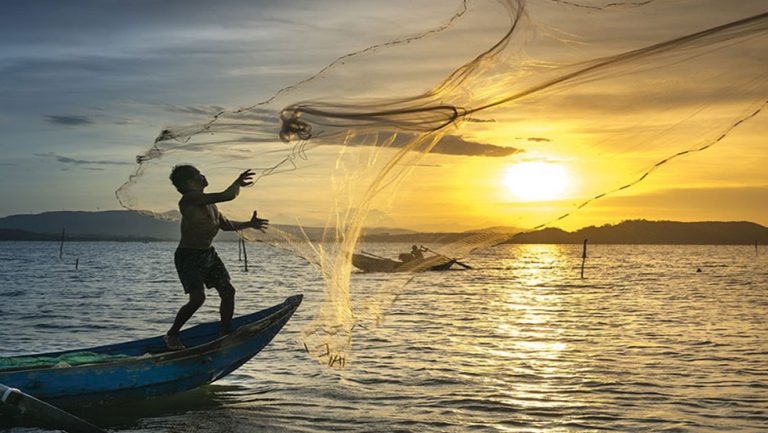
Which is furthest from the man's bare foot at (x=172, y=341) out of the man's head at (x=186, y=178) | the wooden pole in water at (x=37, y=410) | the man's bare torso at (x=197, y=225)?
the wooden pole in water at (x=37, y=410)

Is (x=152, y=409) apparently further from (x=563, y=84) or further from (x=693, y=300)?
(x=693, y=300)

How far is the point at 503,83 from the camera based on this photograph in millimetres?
8711

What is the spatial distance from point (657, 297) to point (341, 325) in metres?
31.9

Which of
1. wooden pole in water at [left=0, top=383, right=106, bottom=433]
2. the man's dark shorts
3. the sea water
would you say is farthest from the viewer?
the sea water

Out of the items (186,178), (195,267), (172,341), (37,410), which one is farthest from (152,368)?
(186,178)

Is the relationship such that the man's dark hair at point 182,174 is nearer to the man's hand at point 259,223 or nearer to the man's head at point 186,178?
the man's head at point 186,178

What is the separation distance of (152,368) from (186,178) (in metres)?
2.39

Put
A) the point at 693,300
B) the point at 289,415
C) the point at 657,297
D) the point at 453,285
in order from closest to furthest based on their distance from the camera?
the point at 289,415, the point at 693,300, the point at 657,297, the point at 453,285

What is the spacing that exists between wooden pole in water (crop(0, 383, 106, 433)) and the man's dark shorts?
2.11 metres

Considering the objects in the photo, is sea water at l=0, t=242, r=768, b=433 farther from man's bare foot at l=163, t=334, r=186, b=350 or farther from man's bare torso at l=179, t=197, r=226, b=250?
man's bare torso at l=179, t=197, r=226, b=250

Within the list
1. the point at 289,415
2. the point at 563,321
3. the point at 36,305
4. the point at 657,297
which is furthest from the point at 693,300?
the point at 289,415

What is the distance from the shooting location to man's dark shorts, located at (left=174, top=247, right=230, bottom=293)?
407 inches

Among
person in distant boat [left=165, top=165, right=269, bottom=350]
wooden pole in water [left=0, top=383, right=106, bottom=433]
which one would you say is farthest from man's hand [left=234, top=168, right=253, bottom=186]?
wooden pole in water [left=0, top=383, right=106, bottom=433]

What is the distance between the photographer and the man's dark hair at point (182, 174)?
400 inches
